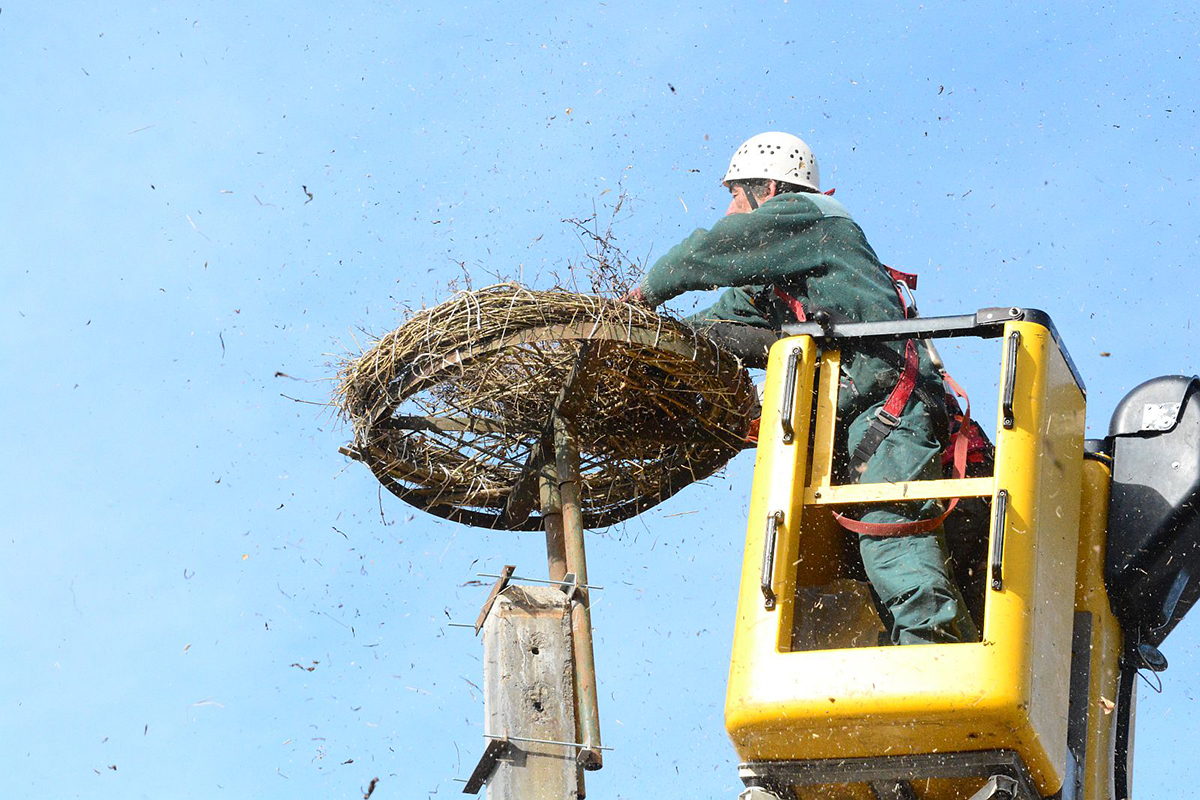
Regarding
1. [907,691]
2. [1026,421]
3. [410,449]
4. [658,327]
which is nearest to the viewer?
[907,691]

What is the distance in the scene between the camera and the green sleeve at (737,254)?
6852 millimetres

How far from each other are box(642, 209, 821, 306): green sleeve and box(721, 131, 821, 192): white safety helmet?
525mm

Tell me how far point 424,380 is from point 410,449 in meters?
0.65

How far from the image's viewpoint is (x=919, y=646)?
541 cm

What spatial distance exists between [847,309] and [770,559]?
1.32 meters

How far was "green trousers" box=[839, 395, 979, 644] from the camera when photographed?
5773 mm

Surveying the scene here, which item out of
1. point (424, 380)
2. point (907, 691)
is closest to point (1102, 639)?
point (907, 691)

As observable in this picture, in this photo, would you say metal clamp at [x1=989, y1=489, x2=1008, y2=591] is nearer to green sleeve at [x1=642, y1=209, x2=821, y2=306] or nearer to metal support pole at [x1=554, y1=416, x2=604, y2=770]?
metal support pole at [x1=554, y1=416, x2=604, y2=770]

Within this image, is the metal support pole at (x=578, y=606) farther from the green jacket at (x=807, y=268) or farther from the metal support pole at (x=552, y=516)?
the green jacket at (x=807, y=268)

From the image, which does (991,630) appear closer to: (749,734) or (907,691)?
(907,691)

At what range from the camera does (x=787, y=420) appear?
19.3 feet

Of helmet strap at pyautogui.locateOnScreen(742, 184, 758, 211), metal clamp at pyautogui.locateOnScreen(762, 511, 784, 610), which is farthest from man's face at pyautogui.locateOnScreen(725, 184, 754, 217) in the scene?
metal clamp at pyautogui.locateOnScreen(762, 511, 784, 610)

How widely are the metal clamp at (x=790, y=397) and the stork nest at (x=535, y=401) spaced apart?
4.29 ft

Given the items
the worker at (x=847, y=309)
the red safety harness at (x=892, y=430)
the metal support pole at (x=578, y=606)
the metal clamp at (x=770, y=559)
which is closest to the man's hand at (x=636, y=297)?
the worker at (x=847, y=309)
